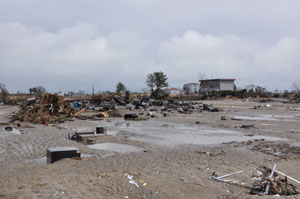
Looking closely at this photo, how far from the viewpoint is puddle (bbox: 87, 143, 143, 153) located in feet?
35.0

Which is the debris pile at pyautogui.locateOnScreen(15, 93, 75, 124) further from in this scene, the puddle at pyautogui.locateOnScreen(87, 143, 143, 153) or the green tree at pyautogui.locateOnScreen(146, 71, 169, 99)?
the green tree at pyautogui.locateOnScreen(146, 71, 169, 99)

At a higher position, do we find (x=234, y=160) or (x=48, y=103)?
(x=48, y=103)

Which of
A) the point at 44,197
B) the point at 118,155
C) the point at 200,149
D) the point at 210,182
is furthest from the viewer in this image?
the point at 200,149

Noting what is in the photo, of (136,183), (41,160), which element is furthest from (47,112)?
(136,183)

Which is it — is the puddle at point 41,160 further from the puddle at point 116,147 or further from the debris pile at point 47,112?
the debris pile at point 47,112

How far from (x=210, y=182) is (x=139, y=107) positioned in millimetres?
30594

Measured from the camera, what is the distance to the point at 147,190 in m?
6.10

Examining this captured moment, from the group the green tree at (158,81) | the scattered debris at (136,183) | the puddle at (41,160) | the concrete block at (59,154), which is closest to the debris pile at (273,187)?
the scattered debris at (136,183)

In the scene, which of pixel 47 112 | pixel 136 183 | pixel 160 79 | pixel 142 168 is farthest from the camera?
pixel 160 79

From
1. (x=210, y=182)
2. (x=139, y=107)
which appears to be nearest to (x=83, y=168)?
(x=210, y=182)

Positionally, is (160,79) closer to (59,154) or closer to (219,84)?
(219,84)

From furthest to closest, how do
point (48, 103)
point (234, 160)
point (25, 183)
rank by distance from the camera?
point (48, 103) → point (234, 160) → point (25, 183)

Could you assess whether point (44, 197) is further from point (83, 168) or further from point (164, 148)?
point (164, 148)

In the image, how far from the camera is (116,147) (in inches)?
446
